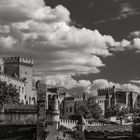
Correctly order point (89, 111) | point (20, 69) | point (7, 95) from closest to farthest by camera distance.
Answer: point (7, 95) < point (89, 111) < point (20, 69)

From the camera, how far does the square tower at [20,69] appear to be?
4882 inches

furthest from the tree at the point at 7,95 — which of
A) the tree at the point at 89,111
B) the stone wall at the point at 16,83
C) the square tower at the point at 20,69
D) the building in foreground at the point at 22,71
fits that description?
the square tower at the point at 20,69

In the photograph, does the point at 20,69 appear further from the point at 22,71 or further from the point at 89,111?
Result: the point at 89,111

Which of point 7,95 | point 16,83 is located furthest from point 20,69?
point 7,95

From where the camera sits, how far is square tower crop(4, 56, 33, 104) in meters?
124

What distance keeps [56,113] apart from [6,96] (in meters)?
24.5

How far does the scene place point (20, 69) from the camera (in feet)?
408

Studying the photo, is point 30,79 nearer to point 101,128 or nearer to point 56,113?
point 101,128

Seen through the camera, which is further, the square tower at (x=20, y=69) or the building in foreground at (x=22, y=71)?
the square tower at (x=20, y=69)

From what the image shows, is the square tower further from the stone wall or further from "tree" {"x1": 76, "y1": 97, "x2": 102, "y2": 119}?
"tree" {"x1": 76, "y1": 97, "x2": 102, "y2": 119}

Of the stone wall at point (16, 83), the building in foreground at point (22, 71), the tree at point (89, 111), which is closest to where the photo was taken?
the stone wall at point (16, 83)

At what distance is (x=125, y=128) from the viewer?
272ft

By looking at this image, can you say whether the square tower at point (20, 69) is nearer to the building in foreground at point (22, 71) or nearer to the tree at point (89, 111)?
the building in foreground at point (22, 71)

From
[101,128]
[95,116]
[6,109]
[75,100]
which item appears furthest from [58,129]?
[75,100]
